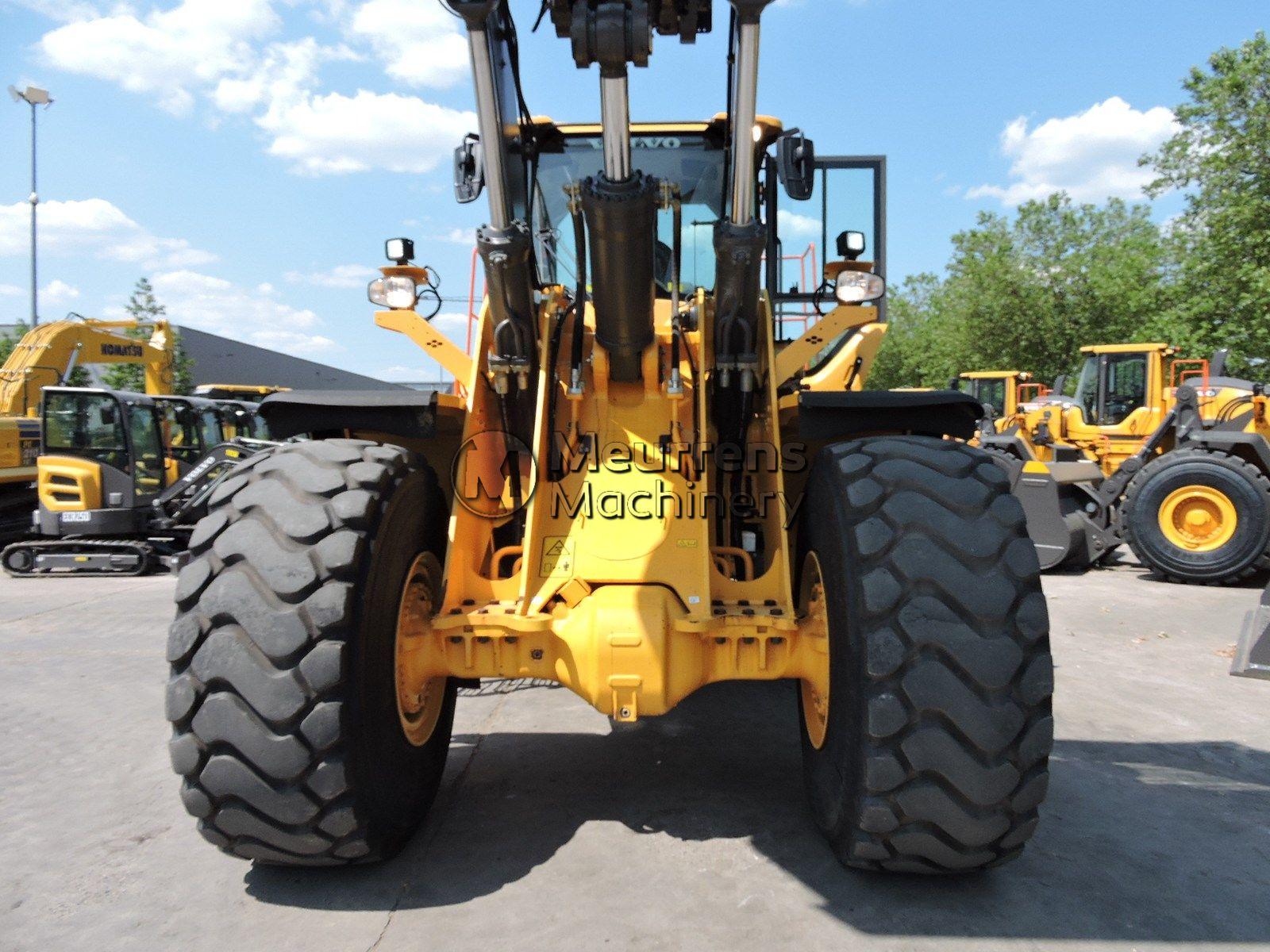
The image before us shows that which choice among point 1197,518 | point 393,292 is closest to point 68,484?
point 393,292

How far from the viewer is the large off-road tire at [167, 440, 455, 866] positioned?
267 cm

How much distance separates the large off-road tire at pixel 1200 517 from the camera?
9.34 m

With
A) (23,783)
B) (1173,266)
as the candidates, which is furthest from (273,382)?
(23,783)

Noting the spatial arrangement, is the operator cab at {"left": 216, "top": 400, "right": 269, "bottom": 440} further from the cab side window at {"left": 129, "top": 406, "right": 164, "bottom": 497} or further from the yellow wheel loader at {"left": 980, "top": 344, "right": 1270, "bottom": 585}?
the yellow wheel loader at {"left": 980, "top": 344, "right": 1270, "bottom": 585}

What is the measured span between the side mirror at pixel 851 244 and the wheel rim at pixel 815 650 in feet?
4.94

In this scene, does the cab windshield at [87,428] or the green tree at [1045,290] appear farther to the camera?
the green tree at [1045,290]

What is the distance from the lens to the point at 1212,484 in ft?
31.7

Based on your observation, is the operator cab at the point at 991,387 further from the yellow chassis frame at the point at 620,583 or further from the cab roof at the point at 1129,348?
the yellow chassis frame at the point at 620,583

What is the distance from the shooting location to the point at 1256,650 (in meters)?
2.98

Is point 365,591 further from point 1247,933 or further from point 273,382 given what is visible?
point 273,382

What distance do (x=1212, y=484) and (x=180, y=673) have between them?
10438mm

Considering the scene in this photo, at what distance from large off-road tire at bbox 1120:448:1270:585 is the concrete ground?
4.90m

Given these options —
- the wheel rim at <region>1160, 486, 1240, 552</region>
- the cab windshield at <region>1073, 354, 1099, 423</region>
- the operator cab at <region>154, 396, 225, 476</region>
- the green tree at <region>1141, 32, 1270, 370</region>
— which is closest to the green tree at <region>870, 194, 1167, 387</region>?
the green tree at <region>1141, 32, 1270, 370</region>

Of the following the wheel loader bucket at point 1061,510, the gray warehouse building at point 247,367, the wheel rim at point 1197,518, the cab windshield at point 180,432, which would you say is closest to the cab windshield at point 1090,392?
the wheel loader bucket at point 1061,510
